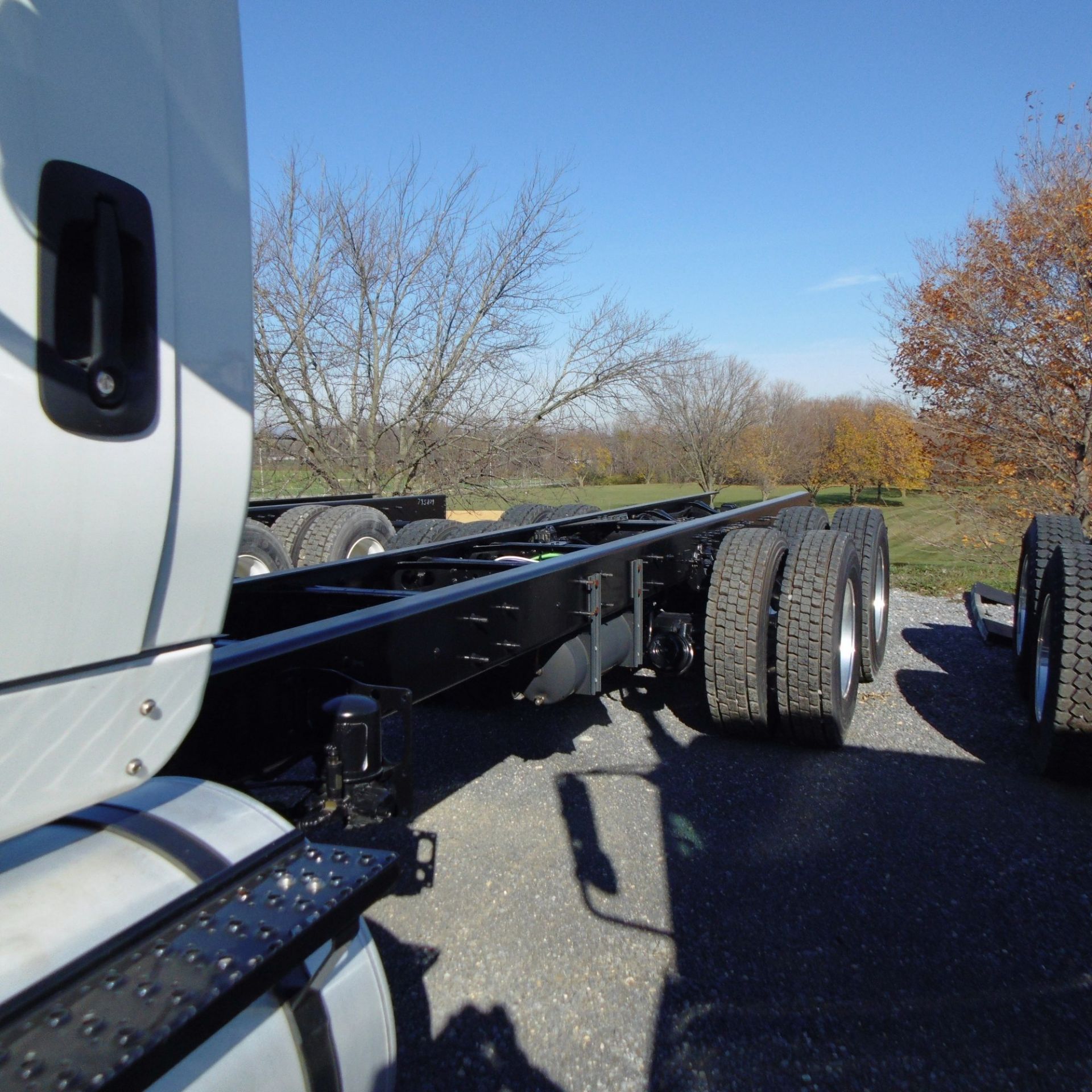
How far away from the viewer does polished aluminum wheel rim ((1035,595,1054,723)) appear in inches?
162

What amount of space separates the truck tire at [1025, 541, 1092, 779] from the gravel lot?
0.60 feet

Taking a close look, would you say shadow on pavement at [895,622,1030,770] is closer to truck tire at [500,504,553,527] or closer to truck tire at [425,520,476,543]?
truck tire at [500,504,553,527]

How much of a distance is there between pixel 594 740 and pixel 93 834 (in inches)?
132

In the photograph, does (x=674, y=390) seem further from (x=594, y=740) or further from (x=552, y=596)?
(x=552, y=596)

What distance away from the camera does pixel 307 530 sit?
5.64 metres

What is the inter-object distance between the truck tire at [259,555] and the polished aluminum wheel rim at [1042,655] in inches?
171

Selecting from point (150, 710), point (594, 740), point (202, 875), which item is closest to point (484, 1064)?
point (202, 875)

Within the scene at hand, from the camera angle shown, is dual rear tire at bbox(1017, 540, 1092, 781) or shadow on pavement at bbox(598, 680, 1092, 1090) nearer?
shadow on pavement at bbox(598, 680, 1092, 1090)

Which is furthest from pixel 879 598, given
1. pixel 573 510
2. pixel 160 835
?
pixel 160 835

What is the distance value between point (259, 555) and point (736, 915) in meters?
3.70

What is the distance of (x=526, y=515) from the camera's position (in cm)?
630

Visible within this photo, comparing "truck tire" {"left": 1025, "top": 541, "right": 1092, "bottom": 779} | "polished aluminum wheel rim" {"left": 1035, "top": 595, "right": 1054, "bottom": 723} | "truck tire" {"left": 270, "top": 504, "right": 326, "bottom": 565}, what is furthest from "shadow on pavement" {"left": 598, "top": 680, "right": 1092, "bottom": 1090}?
"truck tire" {"left": 270, "top": 504, "right": 326, "bottom": 565}

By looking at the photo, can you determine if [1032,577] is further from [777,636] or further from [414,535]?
[414,535]

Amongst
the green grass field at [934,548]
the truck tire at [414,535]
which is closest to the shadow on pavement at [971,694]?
the green grass field at [934,548]
